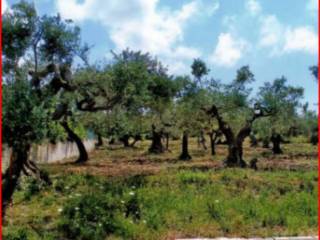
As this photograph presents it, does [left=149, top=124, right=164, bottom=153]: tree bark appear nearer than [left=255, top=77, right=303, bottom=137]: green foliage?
No

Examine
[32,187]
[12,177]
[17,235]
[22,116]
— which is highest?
[22,116]

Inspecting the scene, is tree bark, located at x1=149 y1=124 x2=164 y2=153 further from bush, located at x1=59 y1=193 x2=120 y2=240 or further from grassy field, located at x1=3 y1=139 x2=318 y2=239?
bush, located at x1=59 y1=193 x2=120 y2=240

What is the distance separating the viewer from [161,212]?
27.2 ft

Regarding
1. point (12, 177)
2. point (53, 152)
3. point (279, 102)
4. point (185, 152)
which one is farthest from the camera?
point (185, 152)

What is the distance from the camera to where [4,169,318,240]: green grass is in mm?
7266

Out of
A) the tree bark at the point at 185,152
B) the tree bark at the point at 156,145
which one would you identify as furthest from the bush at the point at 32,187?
the tree bark at the point at 156,145

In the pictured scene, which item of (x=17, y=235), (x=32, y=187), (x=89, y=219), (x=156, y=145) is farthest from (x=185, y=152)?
(x=17, y=235)

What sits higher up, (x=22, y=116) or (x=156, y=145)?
(x=22, y=116)

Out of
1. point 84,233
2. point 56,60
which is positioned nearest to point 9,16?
point 56,60

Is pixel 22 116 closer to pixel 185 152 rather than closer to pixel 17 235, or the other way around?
pixel 17 235

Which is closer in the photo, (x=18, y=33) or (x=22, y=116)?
(x=22, y=116)

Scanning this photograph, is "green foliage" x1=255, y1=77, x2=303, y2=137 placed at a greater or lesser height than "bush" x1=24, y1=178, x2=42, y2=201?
greater

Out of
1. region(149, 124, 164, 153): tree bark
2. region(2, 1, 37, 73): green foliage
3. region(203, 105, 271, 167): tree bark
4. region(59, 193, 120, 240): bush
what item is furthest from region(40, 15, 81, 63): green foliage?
region(149, 124, 164, 153): tree bark

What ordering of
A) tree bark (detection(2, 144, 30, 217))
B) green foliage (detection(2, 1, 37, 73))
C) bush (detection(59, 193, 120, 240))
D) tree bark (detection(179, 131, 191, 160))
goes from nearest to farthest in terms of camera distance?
bush (detection(59, 193, 120, 240)) → tree bark (detection(2, 144, 30, 217)) → green foliage (detection(2, 1, 37, 73)) → tree bark (detection(179, 131, 191, 160))
